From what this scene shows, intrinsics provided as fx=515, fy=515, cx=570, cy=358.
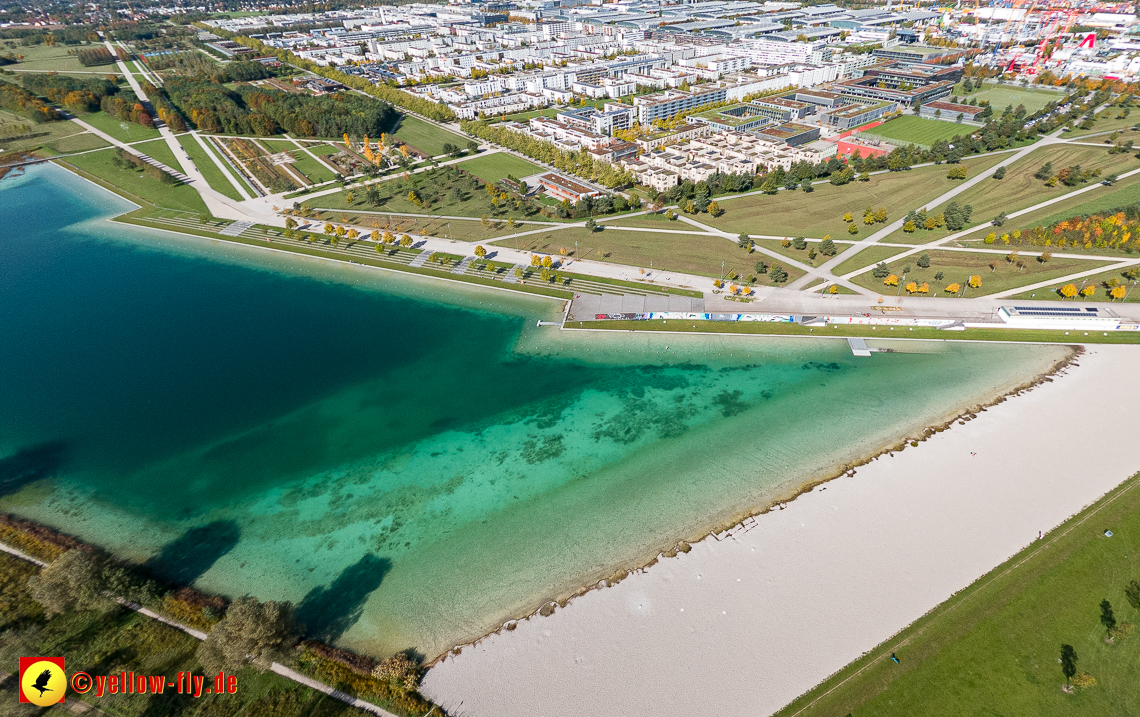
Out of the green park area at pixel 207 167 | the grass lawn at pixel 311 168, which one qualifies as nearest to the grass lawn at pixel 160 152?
the green park area at pixel 207 167

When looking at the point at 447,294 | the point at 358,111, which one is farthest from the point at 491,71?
the point at 447,294

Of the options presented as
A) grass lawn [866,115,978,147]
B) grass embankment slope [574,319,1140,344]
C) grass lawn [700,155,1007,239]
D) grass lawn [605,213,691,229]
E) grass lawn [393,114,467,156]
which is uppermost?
grass lawn [866,115,978,147]

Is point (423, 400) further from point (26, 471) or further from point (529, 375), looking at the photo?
point (26, 471)

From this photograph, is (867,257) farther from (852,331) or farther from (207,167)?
(207,167)

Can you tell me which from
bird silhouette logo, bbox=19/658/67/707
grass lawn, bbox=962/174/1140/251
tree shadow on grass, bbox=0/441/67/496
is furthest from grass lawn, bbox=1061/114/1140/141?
tree shadow on grass, bbox=0/441/67/496

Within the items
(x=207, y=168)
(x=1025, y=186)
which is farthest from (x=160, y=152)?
(x=1025, y=186)

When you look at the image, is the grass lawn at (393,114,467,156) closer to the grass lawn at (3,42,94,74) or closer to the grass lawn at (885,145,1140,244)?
the grass lawn at (885,145,1140,244)
